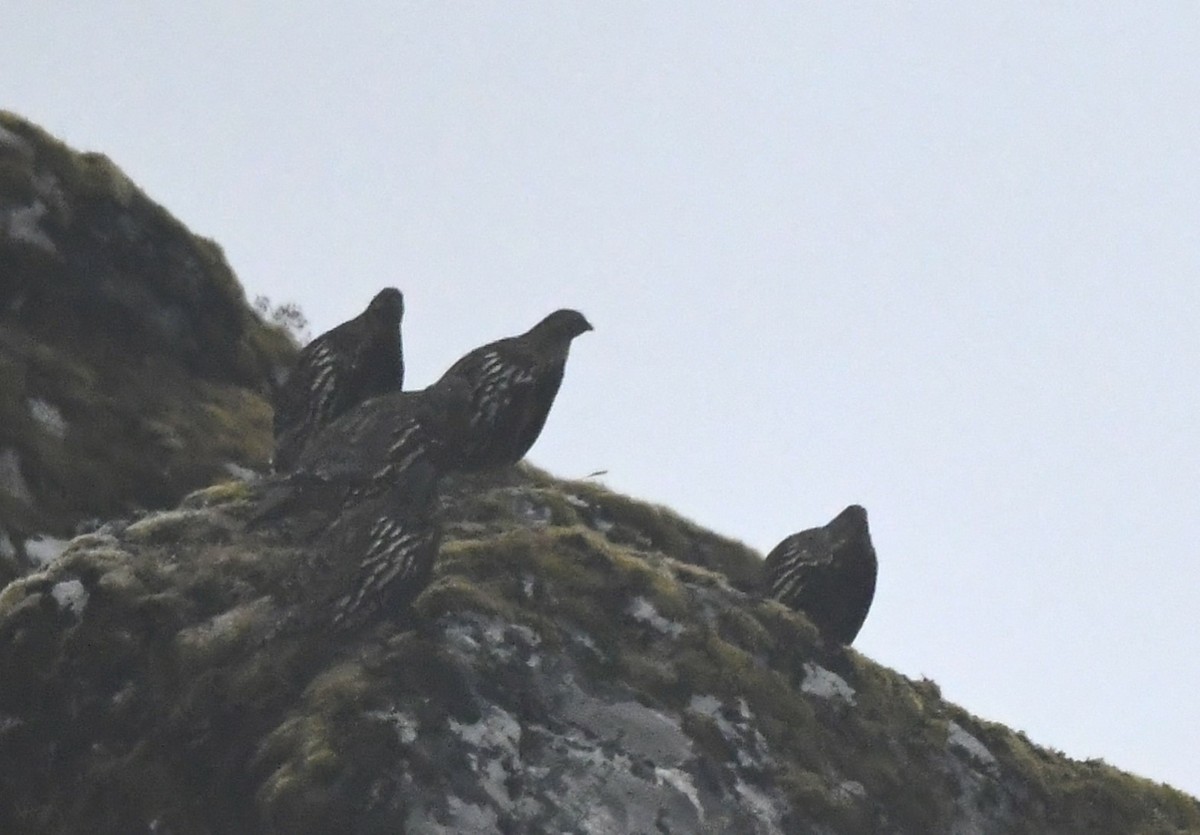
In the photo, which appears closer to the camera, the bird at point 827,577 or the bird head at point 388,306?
the bird at point 827,577

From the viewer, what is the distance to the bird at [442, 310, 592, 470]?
58.6 ft

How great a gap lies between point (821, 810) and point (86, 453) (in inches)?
397

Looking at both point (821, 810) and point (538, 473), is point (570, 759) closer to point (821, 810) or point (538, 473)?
point (821, 810)

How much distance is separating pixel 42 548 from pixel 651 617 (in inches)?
269

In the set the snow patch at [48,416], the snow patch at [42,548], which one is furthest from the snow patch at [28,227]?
the snow patch at [42,548]

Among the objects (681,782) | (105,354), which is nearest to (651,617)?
(681,782)

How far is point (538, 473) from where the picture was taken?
21.7 metres

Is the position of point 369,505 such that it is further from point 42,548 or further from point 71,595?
point 42,548

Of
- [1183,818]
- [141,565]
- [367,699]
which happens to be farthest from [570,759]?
[1183,818]

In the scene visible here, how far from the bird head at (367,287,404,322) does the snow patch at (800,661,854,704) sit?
6268 millimetres

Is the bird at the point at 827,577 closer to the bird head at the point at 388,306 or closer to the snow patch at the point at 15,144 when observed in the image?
the bird head at the point at 388,306

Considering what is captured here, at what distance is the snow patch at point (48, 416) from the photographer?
19484 millimetres

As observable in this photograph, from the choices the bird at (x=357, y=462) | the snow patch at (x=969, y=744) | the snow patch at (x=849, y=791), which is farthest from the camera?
the snow patch at (x=969, y=744)

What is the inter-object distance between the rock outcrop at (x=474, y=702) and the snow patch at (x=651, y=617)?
3 centimetres
